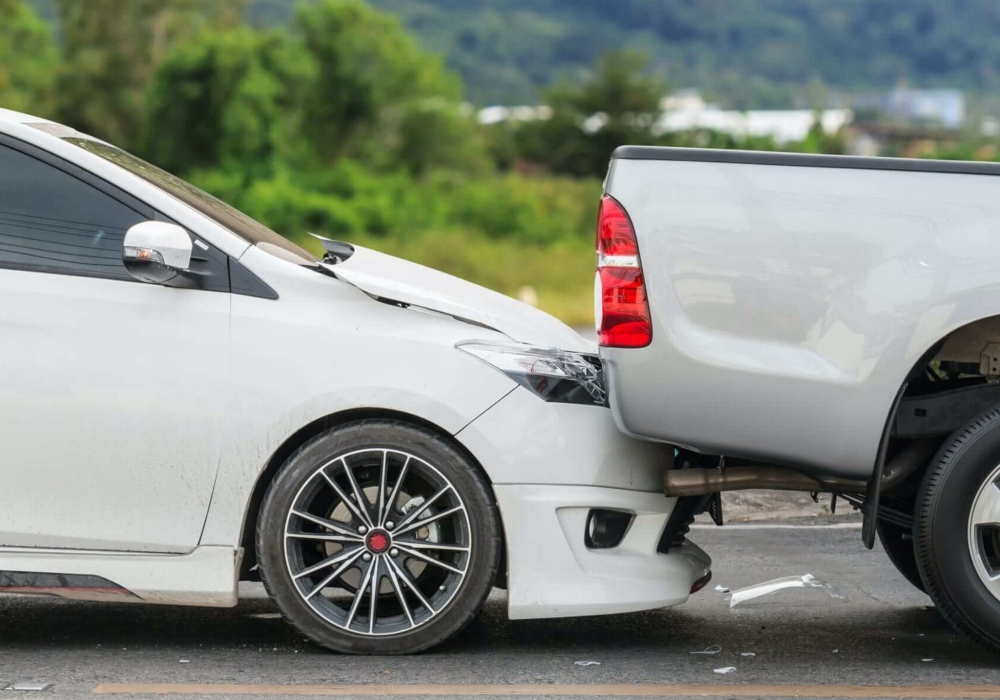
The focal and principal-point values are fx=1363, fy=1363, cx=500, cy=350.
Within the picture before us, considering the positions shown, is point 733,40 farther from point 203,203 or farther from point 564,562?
point 564,562

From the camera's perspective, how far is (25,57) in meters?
79.8

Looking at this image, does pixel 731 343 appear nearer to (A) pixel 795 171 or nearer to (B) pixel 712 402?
(B) pixel 712 402

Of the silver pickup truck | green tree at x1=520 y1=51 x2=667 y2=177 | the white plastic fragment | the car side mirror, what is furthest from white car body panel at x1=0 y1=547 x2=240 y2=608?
green tree at x1=520 y1=51 x2=667 y2=177

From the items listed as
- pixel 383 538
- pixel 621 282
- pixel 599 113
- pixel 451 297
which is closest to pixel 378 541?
pixel 383 538

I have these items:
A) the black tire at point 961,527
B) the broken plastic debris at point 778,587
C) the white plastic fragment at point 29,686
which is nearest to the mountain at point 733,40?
the broken plastic debris at point 778,587

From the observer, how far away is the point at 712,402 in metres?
4.22

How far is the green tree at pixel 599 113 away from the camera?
62.5 metres

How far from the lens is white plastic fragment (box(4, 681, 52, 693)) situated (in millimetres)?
4059

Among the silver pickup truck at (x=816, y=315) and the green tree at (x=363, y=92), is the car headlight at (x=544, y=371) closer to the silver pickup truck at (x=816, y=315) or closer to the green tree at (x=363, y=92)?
the silver pickup truck at (x=816, y=315)

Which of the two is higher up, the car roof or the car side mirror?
the car roof

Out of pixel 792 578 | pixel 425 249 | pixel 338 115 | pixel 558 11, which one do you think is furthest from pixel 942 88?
pixel 792 578

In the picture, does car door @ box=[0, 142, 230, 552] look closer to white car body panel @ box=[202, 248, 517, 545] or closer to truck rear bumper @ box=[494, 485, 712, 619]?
white car body panel @ box=[202, 248, 517, 545]

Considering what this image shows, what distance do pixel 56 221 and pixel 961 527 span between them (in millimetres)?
3028

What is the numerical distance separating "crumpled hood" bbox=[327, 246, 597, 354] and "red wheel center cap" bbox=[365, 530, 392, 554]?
70cm
